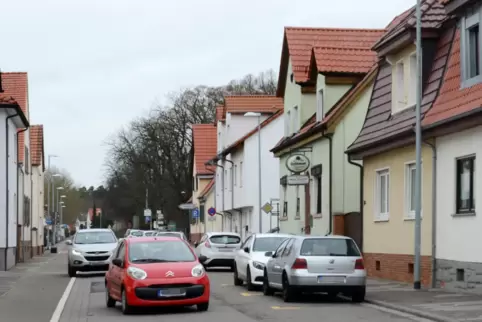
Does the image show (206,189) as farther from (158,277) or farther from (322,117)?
(158,277)

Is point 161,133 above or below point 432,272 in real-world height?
above

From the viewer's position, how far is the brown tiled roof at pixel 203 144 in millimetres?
75312

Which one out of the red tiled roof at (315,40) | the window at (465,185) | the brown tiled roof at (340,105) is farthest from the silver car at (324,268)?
→ the red tiled roof at (315,40)

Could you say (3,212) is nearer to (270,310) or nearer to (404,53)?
(404,53)

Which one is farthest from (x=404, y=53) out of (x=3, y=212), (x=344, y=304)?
(x=3, y=212)

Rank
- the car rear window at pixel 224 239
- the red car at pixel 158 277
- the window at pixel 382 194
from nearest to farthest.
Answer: the red car at pixel 158 277 < the window at pixel 382 194 < the car rear window at pixel 224 239

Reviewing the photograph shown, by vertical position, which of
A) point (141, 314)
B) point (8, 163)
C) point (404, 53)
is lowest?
point (141, 314)

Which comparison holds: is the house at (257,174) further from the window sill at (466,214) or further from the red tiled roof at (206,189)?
the window sill at (466,214)

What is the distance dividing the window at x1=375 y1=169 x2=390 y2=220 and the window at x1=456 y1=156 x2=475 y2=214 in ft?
17.2

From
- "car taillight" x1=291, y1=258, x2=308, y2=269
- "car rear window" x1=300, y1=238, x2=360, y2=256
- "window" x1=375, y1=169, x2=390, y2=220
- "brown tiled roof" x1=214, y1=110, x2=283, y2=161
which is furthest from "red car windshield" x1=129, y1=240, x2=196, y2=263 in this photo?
"brown tiled roof" x1=214, y1=110, x2=283, y2=161

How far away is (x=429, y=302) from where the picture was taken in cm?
1792

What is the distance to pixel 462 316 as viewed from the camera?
15.1m

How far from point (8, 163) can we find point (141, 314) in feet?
68.9

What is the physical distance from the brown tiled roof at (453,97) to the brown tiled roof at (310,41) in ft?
41.5
